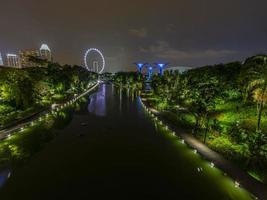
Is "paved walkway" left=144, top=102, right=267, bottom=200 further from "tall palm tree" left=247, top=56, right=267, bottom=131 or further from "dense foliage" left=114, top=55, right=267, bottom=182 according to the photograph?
"tall palm tree" left=247, top=56, right=267, bottom=131

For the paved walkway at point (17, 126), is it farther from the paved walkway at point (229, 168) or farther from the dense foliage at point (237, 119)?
the dense foliage at point (237, 119)

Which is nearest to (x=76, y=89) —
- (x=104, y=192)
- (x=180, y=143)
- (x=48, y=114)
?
(x=48, y=114)

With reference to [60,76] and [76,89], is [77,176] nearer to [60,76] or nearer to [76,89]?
[60,76]

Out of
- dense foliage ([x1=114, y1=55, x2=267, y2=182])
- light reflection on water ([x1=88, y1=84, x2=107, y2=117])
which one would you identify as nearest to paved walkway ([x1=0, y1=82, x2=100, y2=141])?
light reflection on water ([x1=88, y1=84, x2=107, y2=117])

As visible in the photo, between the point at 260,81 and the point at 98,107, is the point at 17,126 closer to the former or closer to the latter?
the point at 98,107

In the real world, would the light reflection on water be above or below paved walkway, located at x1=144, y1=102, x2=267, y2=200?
below

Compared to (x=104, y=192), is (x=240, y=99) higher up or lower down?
higher up
